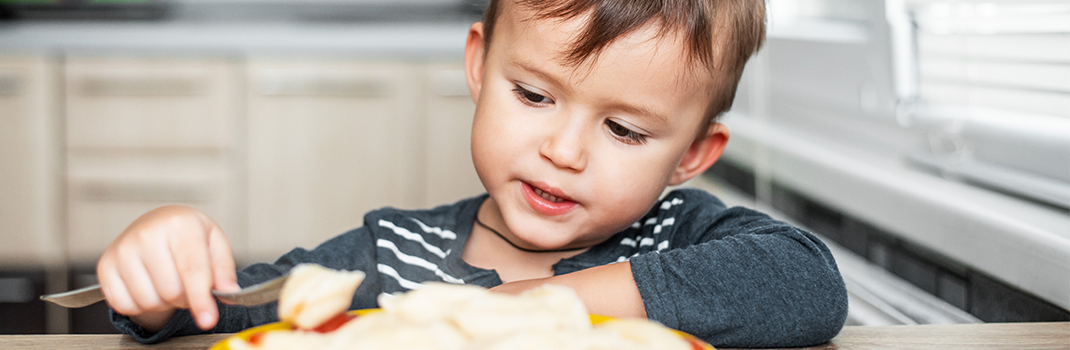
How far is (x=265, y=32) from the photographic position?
259 centimetres

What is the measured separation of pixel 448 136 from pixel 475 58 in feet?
5.54

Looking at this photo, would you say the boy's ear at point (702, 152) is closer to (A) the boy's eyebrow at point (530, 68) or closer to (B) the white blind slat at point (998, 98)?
(A) the boy's eyebrow at point (530, 68)

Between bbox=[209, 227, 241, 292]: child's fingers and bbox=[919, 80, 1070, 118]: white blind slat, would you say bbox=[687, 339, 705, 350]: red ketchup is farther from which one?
bbox=[919, 80, 1070, 118]: white blind slat

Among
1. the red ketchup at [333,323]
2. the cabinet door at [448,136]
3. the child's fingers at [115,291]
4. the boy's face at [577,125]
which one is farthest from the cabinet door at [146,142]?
the red ketchup at [333,323]

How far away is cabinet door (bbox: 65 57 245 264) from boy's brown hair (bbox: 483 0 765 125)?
1971mm

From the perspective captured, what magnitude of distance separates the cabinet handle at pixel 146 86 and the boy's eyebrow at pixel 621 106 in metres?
2.00

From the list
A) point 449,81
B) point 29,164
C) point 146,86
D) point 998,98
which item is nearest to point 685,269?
point 998,98

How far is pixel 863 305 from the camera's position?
32.4 inches

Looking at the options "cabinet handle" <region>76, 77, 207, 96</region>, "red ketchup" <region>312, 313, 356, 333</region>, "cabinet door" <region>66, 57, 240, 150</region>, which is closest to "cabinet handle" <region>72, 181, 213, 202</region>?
"cabinet door" <region>66, 57, 240, 150</region>

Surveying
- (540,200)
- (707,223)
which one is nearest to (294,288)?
(540,200)

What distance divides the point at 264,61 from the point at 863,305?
2.06 meters

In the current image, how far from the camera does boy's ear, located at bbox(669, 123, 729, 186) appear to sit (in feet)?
2.66

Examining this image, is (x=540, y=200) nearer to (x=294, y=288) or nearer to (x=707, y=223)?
(x=707, y=223)

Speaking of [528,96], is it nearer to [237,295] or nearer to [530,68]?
[530,68]
